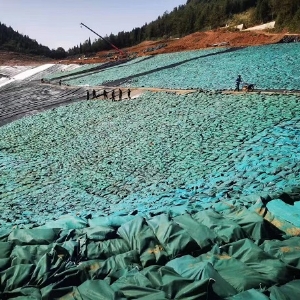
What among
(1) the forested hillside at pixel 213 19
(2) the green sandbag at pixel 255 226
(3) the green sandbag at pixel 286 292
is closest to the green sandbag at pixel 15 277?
(3) the green sandbag at pixel 286 292

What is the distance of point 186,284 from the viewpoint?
4406 mm

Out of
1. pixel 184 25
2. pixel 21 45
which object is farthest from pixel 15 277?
pixel 21 45

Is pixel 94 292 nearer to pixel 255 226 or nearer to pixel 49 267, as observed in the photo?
pixel 49 267

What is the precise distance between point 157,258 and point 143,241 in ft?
1.37

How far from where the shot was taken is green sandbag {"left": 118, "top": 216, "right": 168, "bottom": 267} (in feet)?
17.7

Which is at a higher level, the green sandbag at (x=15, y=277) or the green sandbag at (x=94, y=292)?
the green sandbag at (x=94, y=292)

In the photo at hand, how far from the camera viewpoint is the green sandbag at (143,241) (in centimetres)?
540

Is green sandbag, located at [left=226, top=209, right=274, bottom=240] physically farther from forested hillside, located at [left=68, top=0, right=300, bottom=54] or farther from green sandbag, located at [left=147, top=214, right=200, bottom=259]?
forested hillside, located at [left=68, top=0, right=300, bottom=54]

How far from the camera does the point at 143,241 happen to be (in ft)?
18.7

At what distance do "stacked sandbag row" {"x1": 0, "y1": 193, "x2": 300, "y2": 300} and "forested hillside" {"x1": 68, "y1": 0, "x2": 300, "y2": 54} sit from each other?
41.6 m

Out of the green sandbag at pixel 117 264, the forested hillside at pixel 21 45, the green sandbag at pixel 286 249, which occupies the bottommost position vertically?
the green sandbag at pixel 117 264

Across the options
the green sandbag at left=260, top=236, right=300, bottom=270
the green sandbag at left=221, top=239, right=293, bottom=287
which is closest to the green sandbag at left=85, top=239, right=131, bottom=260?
the green sandbag at left=221, top=239, right=293, bottom=287

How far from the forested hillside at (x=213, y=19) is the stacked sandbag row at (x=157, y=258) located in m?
41.6

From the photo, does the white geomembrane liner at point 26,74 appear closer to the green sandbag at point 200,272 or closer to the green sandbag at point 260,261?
the green sandbag at point 200,272
